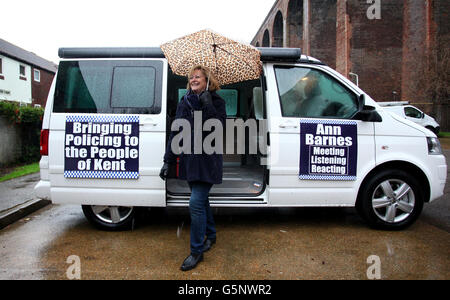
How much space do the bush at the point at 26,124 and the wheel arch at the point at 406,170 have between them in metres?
8.82

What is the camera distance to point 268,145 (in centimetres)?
387

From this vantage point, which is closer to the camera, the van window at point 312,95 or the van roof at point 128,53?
the van roof at point 128,53

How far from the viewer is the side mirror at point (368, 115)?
3748 mm

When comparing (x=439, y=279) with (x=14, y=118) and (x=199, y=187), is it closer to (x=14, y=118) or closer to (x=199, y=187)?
(x=199, y=187)

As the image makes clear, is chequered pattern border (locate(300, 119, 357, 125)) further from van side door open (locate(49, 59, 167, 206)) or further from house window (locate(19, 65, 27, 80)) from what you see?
house window (locate(19, 65, 27, 80))

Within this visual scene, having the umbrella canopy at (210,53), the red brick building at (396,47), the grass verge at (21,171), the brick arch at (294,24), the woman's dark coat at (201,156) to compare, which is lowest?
the grass verge at (21,171)

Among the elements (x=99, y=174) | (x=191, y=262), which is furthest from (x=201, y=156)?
(x=99, y=174)

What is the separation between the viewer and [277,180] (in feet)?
12.6

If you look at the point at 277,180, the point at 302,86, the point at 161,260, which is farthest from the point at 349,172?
the point at 161,260

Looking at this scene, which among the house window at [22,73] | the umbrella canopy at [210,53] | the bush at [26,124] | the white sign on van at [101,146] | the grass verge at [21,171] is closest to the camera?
the umbrella canopy at [210,53]

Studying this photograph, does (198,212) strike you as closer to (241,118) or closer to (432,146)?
(432,146)

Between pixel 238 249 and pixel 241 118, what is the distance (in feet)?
11.0

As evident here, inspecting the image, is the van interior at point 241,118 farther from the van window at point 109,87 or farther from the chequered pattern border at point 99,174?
the van window at point 109,87

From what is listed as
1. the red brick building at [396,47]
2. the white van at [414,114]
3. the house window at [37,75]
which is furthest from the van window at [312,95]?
the house window at [37,75]
